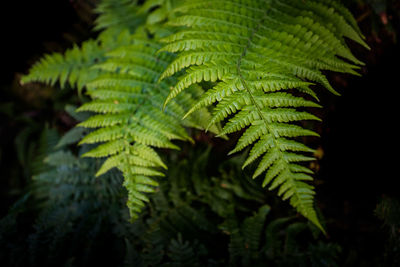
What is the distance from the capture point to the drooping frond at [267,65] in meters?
0.95

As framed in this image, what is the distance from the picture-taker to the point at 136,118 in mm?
1372

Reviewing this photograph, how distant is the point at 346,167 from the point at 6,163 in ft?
13.1

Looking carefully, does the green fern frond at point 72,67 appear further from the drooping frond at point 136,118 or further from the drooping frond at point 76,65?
the drooping frond at point 136,118

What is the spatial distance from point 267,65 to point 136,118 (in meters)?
0.78

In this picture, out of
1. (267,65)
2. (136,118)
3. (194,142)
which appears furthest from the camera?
(194,142)

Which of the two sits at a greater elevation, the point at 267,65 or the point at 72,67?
the point at 72,67

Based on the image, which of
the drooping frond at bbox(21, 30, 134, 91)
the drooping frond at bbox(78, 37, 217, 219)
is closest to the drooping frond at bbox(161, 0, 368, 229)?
the drooping frond at bbox(78, 37, 217, 219)

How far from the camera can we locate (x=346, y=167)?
1606 mm

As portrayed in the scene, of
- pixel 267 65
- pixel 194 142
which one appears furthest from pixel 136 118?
pixel 267 65

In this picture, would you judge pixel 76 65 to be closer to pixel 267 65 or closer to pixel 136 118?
pixel 136 118

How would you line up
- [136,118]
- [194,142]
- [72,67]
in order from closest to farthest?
1. [136,118]
2. [194,142]
3. [72,67]

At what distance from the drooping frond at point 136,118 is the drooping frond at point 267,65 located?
0.83ft

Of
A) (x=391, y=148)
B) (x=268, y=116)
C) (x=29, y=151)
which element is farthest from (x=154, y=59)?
(x=29, y=151)

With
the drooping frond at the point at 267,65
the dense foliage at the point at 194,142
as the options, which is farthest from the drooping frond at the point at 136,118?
the drooping frond at the point at 267,65
